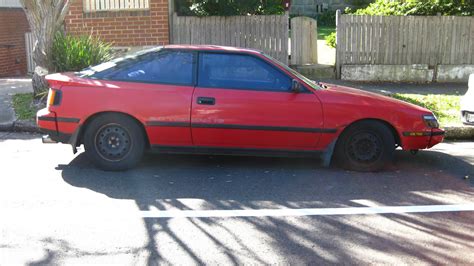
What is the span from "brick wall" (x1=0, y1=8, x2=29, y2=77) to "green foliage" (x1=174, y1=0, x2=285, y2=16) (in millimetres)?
5077

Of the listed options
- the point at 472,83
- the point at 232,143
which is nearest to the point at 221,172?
the point at 232,143

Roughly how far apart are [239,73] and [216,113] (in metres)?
0.58

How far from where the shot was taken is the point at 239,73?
20.5 feet

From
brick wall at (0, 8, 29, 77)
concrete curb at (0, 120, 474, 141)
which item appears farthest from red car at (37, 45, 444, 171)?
brick wall at (0, 8, 29, 77)

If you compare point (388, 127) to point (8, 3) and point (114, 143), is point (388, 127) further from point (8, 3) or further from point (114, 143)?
point (8, 3)

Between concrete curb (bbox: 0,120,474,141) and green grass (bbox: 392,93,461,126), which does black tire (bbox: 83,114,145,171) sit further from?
green grass (bbox: 392,93,461,126)

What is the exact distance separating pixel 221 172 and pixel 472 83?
4.14m

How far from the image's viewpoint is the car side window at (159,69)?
6207 millimetres

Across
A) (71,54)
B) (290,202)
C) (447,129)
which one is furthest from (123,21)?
(290,202)

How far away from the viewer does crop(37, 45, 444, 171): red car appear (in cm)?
607

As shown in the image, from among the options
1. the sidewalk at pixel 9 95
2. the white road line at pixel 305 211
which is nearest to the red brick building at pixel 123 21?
the sidewalk at pixel 9 95

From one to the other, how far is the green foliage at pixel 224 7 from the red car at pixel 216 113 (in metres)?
5.83

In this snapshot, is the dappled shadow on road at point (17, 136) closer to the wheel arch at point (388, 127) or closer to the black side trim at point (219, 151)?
the black side trim at point (219, 151)

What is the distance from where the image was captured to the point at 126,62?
6355mm
